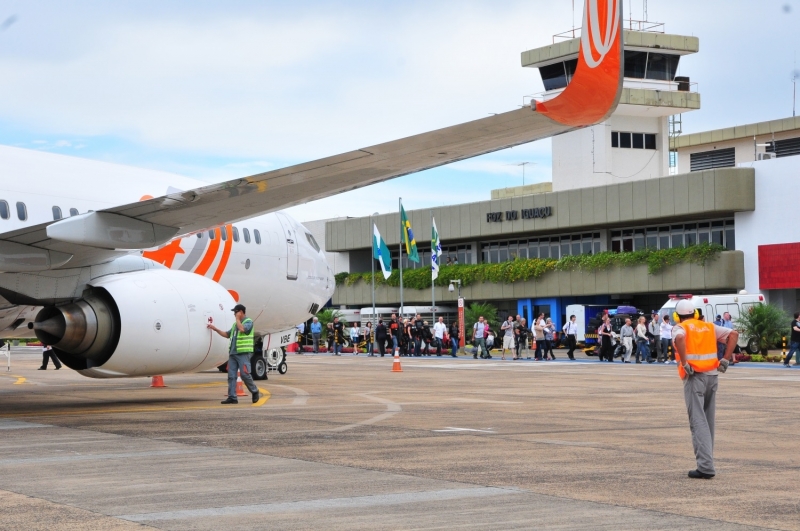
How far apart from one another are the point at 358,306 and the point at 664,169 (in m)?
24.4

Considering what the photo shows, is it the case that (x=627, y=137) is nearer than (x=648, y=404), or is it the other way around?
(x=648, y=404)

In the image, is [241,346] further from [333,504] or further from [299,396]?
[333,504]

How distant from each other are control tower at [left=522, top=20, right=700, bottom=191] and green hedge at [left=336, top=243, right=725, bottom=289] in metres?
6.08

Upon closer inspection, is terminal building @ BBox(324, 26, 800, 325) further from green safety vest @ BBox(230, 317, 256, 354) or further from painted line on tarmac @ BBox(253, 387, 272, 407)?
green safety vest @ BBox(230, 317, 256, 354)

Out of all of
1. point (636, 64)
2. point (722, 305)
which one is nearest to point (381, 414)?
point (722, 305)

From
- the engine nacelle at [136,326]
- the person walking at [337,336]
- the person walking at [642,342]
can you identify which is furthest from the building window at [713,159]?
the engine nacelle at [136,326]

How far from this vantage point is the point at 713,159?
75.5 metres

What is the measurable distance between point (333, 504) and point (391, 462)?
252 centimetres

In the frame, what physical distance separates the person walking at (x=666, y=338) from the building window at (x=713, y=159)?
123ft

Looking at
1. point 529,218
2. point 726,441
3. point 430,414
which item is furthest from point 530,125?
point 529,218

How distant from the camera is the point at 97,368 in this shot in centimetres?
1565

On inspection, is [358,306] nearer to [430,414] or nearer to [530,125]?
[430,414]

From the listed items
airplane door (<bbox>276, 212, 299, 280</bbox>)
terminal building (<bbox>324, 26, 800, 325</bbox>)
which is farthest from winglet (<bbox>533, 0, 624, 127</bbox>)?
terminal building (<bbox>324, 26, 800, 325</bbox>)

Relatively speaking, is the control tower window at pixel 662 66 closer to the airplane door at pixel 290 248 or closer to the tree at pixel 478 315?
the tree at pixel 478 315
